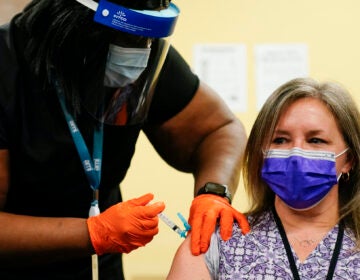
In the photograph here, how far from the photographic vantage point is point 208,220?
1508 millimetres

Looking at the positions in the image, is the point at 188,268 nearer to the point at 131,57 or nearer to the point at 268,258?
the point at 268,258

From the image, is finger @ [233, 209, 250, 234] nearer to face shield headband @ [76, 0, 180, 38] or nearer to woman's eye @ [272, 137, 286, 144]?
woman's eye @ [272, 137, 286, 144]

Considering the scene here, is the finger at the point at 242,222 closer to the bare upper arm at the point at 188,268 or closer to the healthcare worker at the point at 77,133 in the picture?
the healthcare worker at the point at 77,133

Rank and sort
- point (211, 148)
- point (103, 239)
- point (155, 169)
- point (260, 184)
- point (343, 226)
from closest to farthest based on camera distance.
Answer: point (103, 239) → point (343, 226) → point (260, 184) → point (211, 148) → point (155, 169)

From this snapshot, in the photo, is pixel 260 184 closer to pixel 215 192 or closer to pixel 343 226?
pixel 215 192

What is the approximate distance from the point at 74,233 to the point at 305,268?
65 cm

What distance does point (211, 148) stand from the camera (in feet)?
6.26

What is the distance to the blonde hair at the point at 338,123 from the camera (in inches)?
61.1

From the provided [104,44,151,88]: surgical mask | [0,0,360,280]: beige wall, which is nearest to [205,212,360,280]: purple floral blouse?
[104,44,151,88]: surgical mask

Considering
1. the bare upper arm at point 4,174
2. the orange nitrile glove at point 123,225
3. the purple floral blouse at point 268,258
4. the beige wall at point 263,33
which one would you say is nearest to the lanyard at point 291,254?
the purple floral blouse at point 268,258

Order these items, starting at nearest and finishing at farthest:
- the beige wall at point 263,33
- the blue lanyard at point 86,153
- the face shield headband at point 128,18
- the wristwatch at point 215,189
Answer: the face shield headband at point 128,18 < the blue lanyard at point 86,153 < the wristwatch at point 215,189 < the beige wall at point 263,33

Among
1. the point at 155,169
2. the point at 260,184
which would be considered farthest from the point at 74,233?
the point at 155,169

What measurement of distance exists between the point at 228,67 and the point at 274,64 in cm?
26

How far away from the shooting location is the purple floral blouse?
142 cm
